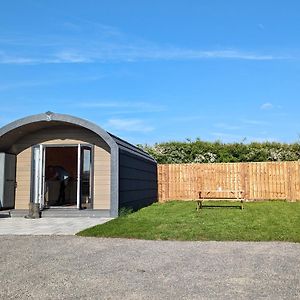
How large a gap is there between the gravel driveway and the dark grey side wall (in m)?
4.97

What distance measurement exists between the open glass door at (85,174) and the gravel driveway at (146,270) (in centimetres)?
544

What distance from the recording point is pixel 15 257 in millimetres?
5734

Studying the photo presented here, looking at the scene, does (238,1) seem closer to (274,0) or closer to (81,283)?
(274,0)

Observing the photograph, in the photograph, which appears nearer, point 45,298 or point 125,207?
point 45,298

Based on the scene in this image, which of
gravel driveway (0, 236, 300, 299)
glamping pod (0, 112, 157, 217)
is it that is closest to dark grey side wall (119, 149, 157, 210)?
glamping pod (0, 112, 157, 217)

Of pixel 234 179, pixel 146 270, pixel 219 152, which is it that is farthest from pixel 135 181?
pixel 146 270

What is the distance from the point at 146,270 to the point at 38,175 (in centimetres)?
887

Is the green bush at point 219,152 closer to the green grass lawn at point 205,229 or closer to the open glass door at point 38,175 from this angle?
the open glass door at point 38,175

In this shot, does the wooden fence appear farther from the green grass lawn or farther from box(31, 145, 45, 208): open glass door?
the green grass lawn

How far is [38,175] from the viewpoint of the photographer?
508 inches

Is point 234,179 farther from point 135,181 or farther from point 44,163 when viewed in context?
point 44,163

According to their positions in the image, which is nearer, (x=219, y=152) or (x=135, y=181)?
(x=135, y=181)

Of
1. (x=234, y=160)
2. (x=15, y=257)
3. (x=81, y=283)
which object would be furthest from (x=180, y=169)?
(x=81, y=283)

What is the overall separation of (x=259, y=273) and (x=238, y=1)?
23.4 ft
